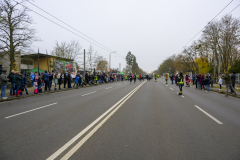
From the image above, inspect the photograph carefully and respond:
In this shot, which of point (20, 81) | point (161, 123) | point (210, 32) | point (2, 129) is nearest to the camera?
point (2, 129)

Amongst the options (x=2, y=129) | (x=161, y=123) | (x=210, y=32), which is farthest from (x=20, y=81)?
(x=210, y=32)

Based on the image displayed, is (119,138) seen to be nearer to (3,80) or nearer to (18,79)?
(3,80)

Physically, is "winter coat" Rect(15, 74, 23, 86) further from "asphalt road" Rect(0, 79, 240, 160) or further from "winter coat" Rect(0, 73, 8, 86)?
"asphalt road" Rect(0, 79, 240, 160)

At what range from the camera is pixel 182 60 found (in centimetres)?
6412

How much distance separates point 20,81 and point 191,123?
11.9m

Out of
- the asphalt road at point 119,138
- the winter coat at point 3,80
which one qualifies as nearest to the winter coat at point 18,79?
the winter coat at point 3,80

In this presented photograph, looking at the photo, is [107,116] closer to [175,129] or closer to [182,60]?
[175,129]

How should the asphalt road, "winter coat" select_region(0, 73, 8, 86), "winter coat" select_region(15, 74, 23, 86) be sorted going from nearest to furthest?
the asphalt road, "winter coat" select_region(0, 73, 8, 86), "winter coat" select_region(15, 74, 23, 86)

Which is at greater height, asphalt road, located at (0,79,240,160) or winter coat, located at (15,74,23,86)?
winter coat, located at (15,74,23,86)

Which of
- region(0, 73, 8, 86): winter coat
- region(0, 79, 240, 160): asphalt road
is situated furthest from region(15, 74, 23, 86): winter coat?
region(0, 79, 240, 160): asphalt road

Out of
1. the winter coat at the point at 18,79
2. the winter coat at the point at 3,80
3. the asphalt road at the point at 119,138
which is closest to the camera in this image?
the asphalt road at the point at 119,138

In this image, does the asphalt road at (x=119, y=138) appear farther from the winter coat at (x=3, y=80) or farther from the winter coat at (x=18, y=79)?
the winter coat at (x=18, y=79)

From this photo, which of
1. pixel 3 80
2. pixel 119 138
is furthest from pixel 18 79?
pixel 119 138

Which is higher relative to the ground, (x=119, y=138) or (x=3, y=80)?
(x=3, y=80)
